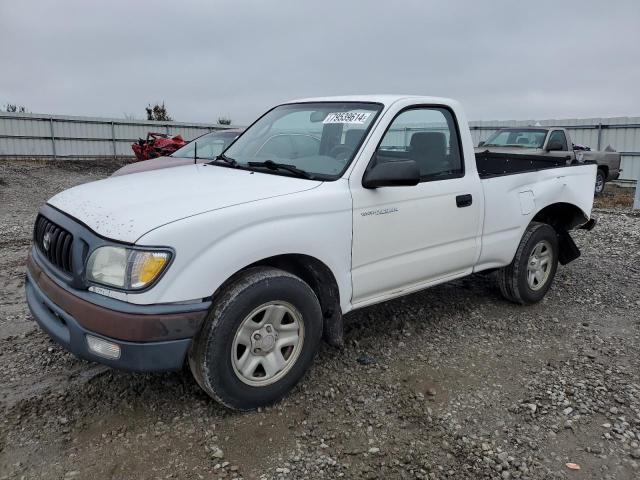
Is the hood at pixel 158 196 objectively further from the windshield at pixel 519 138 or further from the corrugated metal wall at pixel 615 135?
the corrugated metal wall at pixel 615 135

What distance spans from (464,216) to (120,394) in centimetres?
273

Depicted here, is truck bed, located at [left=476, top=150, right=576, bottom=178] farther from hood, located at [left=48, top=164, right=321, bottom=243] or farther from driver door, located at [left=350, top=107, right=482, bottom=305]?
hood, located at [left=48, top=164, right=321, bottom=243]

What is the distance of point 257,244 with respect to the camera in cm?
288

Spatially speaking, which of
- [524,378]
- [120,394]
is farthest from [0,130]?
[524,378]

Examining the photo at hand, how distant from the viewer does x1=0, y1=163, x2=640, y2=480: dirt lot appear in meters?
2.71

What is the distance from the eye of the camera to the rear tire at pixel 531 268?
4.78 metres

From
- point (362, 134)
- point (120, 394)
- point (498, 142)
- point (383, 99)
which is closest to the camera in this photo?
point (120, 394)

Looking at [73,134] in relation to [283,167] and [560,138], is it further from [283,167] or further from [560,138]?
[283,167]

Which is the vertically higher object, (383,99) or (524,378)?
(383,99)

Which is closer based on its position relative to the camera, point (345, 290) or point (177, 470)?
point (177, 470)

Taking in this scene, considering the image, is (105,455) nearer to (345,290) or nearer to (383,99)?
(345,290)

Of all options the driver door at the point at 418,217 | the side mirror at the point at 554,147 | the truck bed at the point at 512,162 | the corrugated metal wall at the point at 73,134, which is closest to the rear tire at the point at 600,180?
the side mirror at the point at 554,147

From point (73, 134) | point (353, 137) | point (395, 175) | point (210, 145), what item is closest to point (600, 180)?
point (210, 145)

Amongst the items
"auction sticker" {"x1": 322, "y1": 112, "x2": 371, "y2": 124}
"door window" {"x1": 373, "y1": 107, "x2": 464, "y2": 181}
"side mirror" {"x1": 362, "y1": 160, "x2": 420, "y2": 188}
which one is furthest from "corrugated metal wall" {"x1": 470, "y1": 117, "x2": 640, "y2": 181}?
"side mirror" {"x1": 362, "y1": 160, "x2": 420, "y2": 188}
